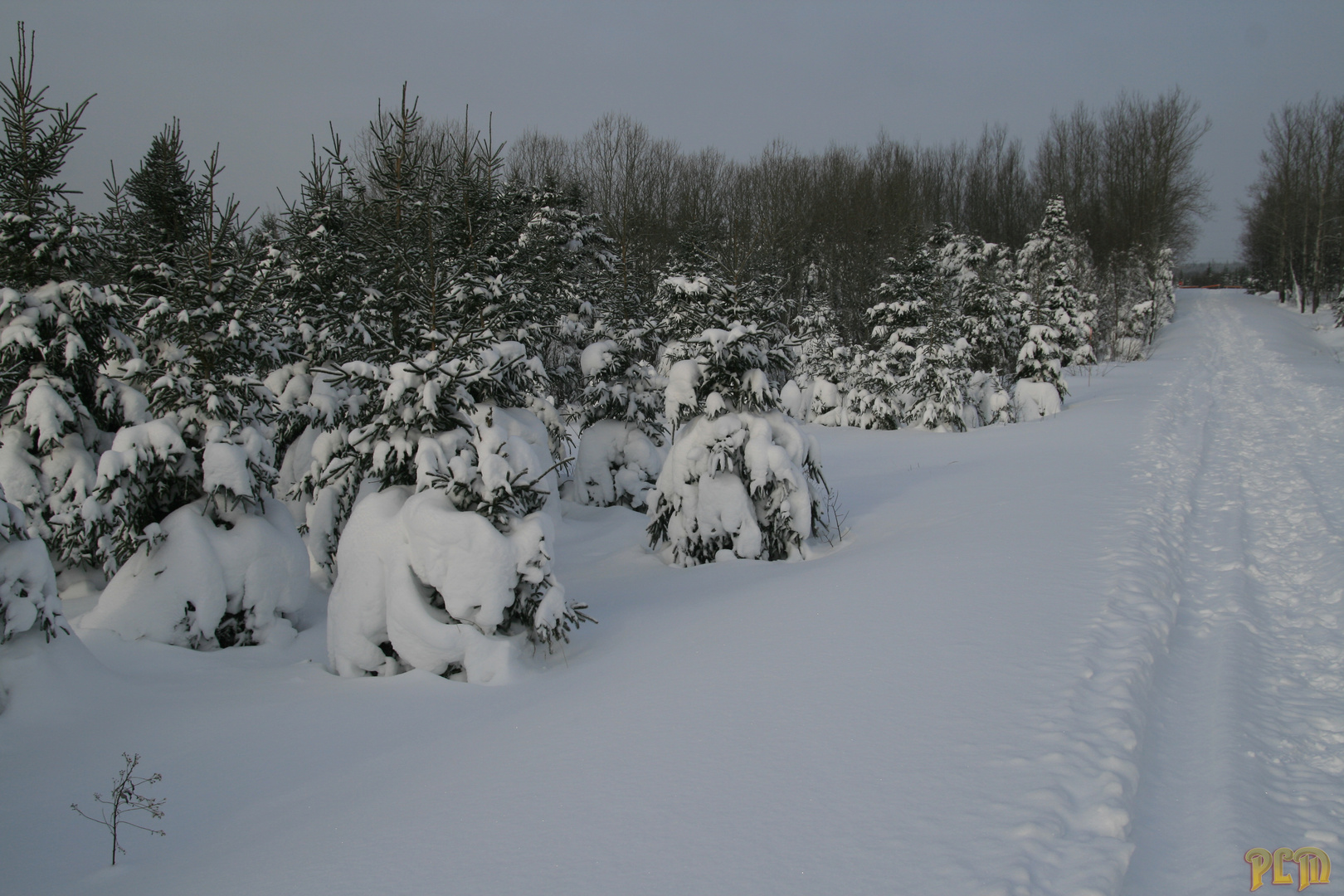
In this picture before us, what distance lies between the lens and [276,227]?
40.3 feet

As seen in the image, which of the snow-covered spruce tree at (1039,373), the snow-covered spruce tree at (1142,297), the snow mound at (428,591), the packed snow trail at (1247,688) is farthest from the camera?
the snow-covered spruce tree at (1142,297)

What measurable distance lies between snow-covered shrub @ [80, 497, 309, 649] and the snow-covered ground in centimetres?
26

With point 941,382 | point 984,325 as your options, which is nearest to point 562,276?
point 941,382

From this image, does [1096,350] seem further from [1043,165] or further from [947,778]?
[947,778]

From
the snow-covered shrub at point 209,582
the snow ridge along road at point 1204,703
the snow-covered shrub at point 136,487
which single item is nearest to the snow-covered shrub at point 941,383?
the snow ridge along road at point 1204,703

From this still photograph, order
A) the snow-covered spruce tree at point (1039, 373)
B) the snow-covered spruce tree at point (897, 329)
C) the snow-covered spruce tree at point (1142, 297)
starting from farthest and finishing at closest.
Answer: the snow-covered spruce tree at point (1142, 297) → the snow-covered spruce tree at point (897, 329) → the snow-covered spruce tree at point (1039, 373)

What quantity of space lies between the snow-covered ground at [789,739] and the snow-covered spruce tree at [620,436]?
4.53 m

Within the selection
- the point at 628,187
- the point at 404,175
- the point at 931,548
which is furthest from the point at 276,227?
the point at 628,187

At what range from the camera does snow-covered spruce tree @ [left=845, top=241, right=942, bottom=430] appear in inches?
731

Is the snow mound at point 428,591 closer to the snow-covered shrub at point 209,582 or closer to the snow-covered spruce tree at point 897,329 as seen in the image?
the snow-covered shrub at point 209,582

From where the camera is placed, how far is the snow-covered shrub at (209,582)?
221 inches

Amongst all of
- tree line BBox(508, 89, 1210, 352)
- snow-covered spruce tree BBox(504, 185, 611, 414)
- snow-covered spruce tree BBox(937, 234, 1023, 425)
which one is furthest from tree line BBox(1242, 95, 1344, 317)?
snow-covered spruce tree BBox(504, 185, 611, 414)

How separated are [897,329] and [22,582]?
60.2 feet

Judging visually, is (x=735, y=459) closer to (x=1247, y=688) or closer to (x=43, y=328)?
(x=1247, y=688)
